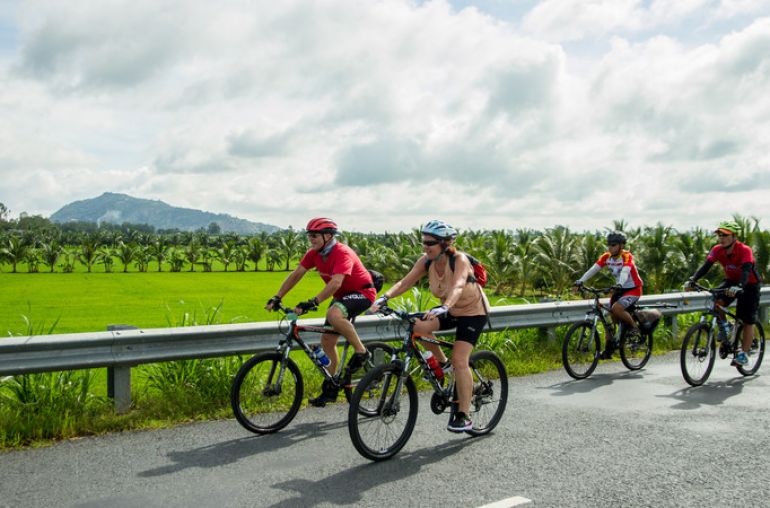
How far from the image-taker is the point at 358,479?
5098mm

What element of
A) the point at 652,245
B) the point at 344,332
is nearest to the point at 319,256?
the point at 344,332

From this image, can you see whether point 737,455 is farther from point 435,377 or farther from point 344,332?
point 344,332

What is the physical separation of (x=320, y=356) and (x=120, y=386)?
1978mm

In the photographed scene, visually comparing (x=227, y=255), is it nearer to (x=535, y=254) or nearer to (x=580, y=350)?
(x=535, y=254)

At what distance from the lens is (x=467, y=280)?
6.12m

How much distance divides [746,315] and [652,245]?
17.8 m

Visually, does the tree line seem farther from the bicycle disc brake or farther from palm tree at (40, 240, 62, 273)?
the bicycle disc brake

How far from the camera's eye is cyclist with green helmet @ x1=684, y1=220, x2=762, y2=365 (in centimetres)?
909

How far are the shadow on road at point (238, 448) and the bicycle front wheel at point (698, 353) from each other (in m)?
4.72

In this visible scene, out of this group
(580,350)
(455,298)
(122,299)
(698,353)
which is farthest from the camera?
(122,299)

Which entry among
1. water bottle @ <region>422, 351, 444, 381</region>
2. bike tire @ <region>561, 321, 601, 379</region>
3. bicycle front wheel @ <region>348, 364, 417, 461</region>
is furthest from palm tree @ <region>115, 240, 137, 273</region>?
bicycle front wheel @ <region>348, 364, 417, 461</region>

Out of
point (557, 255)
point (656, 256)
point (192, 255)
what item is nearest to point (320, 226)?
point (656, 256)

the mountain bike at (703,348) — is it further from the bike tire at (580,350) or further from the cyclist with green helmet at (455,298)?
the cyclist with green helmet at (455,298)

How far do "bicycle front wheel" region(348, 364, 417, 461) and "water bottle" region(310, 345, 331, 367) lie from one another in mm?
1239
